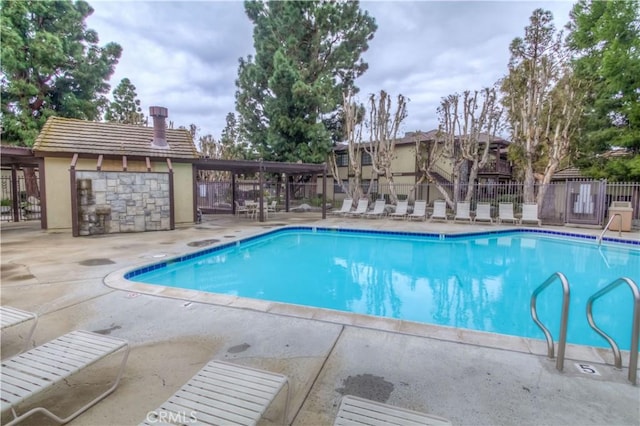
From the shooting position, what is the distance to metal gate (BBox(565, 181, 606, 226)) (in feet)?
40.0

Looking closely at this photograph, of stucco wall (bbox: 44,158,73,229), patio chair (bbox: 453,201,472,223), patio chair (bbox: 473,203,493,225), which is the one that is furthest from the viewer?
patio chair (bbox: 453,201,472,223)

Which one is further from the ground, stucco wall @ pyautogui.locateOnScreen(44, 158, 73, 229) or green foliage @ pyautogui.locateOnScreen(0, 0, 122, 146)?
green foliage @ pyautogui.locateOnScreen(0, 0, 122, 146)

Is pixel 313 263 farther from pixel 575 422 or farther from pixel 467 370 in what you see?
pixel 575 422

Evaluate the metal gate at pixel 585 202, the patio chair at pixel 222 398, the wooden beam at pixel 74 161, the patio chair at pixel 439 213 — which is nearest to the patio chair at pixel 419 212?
the patio chair at pixel 439 213

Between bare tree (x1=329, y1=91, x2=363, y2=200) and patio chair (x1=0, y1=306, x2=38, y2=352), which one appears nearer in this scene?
patio chair (x1=0, y1=306, x2=38, y2=352)

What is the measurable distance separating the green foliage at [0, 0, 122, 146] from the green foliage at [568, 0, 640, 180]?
23.8m

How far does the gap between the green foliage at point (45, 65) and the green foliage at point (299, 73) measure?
8135mm

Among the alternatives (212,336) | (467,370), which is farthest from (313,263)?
(467,370)

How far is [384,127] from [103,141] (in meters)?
11.9

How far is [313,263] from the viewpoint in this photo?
26.2ft

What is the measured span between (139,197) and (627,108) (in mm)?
18817

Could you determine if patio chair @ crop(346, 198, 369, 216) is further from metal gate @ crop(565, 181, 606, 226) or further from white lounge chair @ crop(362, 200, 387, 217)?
metal gate @ crop(565, 181, 606, 226)

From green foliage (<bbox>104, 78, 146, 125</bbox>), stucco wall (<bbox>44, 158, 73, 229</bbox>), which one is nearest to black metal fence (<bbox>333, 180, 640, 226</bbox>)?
stucco wall (<bbox>44, 158, 73, 229</bbox>)

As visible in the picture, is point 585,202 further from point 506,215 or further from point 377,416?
point 377,416
